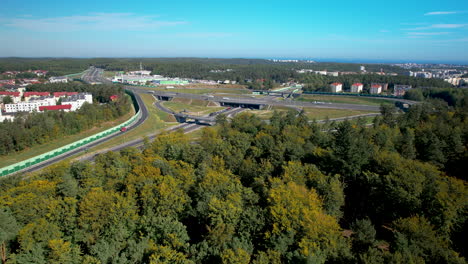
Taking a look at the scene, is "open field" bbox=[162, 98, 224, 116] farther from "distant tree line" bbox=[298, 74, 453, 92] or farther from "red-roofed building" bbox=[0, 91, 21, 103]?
"distant tree line" bbox=[298, 74, 453, 92]

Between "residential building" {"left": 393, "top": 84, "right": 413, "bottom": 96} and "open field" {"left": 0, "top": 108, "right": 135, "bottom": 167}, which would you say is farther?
"residential building" {"left": 393, "top": 84, "right": 413, "bottom": 96}

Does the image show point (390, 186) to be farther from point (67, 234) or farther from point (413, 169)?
point (67, 234)

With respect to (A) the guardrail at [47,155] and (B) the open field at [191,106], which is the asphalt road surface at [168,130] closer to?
(A) the guardrail at [47,155]

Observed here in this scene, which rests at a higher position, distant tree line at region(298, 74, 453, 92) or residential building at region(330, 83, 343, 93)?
distant tree line at region(298, 74, 453, 92)

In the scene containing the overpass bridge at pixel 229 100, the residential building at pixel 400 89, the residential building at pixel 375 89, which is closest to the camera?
the overpass bridge at pixel 229 100

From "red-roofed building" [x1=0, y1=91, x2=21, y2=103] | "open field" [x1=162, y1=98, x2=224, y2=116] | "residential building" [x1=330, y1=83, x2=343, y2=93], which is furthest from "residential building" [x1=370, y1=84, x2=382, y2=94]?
"red-roofed building" [x1=0, y1=91, x2=21, y2=103]

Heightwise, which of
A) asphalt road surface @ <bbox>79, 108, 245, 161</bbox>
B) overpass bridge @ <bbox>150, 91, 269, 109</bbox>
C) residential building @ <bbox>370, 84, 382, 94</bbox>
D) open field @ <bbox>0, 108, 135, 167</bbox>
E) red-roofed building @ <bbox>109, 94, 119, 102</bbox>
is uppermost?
residential building @ <bbox>370, 84, 382, 94</bbox>

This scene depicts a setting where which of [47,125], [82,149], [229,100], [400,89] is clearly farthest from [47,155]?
[400,89]

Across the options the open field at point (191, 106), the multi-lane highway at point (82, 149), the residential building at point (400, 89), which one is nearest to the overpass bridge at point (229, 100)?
the open field at point (191, 106)
